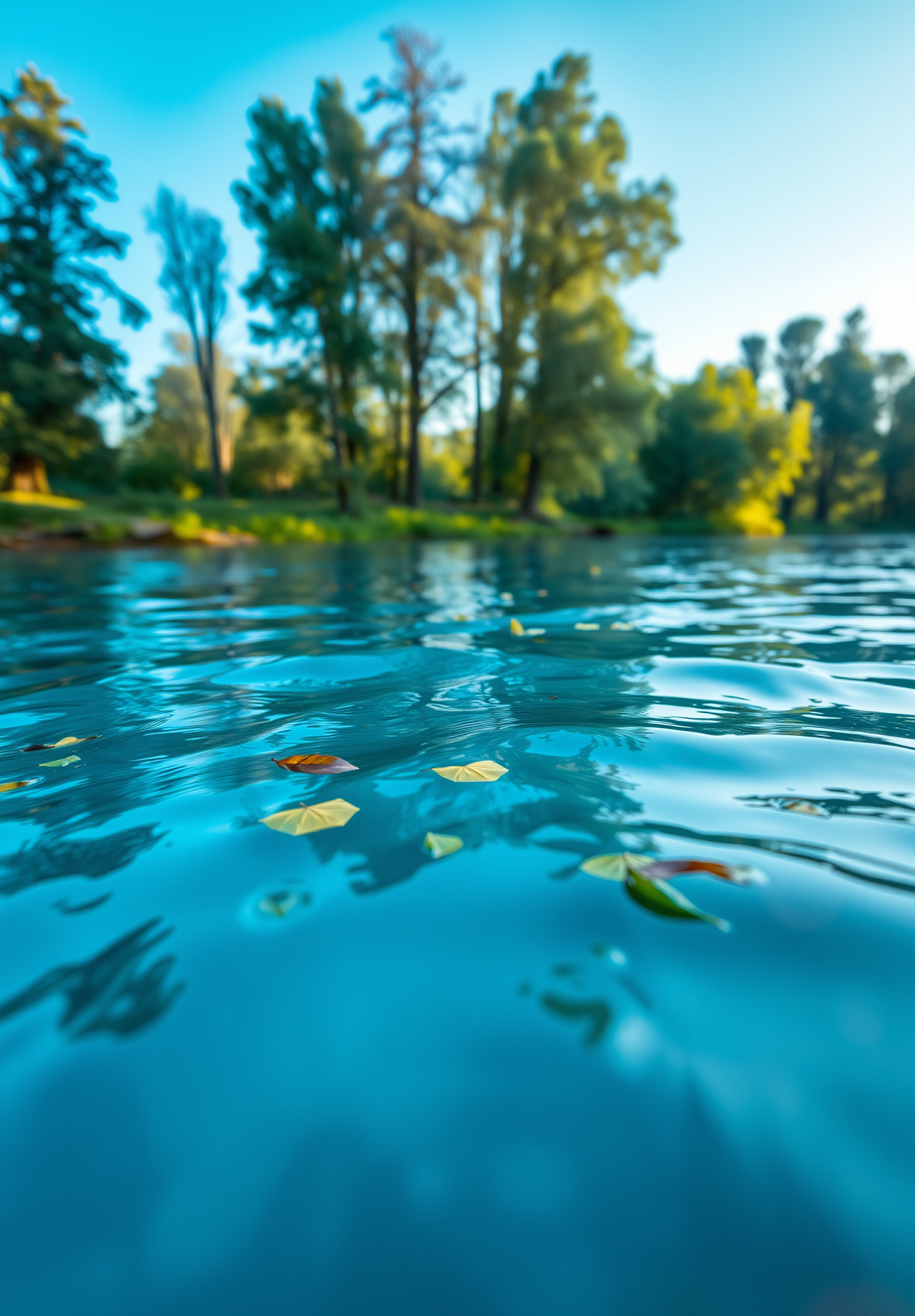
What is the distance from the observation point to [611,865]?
0.99m

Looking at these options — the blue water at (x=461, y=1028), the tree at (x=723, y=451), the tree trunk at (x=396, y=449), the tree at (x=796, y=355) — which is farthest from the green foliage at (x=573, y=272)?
the tree at (x=796, y=355)

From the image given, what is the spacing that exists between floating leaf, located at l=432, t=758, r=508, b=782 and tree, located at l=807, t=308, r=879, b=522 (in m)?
54.7

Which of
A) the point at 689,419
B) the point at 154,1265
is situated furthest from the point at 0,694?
the point at 689,419

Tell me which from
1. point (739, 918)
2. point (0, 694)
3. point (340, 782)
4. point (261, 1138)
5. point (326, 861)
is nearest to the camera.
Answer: point (261, 1138)

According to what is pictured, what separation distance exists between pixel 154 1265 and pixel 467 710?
4.78ft

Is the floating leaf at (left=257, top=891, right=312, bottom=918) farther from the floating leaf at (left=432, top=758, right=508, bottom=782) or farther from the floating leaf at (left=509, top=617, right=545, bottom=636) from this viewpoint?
the floating leaf at (left=509, top=617, right=545, bottom=636)

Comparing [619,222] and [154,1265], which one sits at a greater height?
[619,222]

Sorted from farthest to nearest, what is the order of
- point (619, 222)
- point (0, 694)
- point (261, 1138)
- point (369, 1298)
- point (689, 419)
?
point (689, 419)
point (619, 222)
point (0, 694)
point (261, 1138)
point (369, 1298)

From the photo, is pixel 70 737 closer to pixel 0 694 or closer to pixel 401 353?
pixel 0 694

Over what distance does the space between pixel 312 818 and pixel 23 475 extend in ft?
69.3

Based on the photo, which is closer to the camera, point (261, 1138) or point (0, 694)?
point (261, 1138)

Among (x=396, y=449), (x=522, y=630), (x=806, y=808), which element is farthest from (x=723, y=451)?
(x=806, y=808)

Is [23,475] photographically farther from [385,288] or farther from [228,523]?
[385,288]

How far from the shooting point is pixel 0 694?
2330 mm
